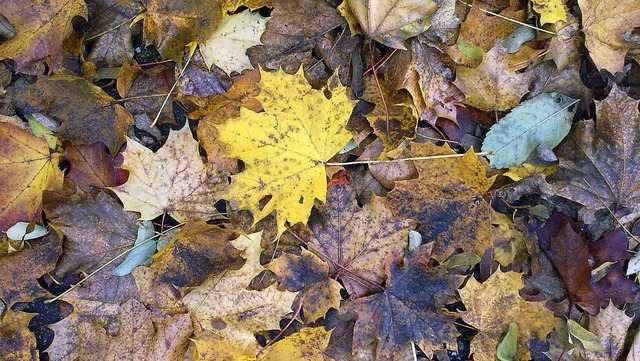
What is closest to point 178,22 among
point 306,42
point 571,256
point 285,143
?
point 306,42

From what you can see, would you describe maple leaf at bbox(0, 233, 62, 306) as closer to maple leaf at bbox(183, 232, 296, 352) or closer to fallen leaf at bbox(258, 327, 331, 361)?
maple leaf at bbox(183, 232, 296, 352)

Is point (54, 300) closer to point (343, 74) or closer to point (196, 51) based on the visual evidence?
point (196, 51)

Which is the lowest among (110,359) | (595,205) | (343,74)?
(110,359)

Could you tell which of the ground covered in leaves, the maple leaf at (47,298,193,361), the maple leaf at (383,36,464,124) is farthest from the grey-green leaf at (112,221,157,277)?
the maple leaf at (383,36,464,124)

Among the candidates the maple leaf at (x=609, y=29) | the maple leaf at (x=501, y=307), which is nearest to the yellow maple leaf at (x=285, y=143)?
the maple leaf at (x=501, y=307)

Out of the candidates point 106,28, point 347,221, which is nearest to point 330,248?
point 347,221

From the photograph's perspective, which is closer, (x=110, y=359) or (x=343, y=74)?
(x=110, y=359)

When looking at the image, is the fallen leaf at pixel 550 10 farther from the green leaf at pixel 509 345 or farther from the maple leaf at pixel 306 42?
the green leaf at pixel 509 345

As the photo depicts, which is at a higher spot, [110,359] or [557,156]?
[557,156]
